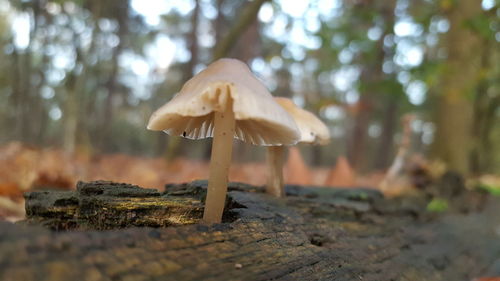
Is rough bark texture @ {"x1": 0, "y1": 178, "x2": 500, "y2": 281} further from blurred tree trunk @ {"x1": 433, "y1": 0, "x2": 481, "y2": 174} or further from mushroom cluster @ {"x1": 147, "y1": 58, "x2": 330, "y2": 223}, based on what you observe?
blurred tree trunk @ {"x1": 433, "y1": 0, "x2": 481, "y2": 174}

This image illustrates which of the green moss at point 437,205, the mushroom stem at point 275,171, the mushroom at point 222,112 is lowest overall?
the green moss at point 437,205

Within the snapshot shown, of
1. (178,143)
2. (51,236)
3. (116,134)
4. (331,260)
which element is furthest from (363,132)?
(116,134)

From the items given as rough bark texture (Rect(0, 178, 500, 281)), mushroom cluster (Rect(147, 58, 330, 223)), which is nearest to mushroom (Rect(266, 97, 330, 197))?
rough bark texture (Rect(0, 178, 500, 281))

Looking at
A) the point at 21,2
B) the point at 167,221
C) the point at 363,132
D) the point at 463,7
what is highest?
the point at 21,2

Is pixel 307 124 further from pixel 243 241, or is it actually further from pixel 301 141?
pixel 243 241

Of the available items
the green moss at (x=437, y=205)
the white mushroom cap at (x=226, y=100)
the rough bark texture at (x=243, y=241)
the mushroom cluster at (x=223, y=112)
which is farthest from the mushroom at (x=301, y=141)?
the green moss at (x=437, y=205)

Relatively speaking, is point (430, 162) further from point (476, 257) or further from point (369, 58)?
point (476, 257)

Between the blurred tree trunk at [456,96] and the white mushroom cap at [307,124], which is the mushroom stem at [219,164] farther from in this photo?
the blurred tree trunk at [456,96]
